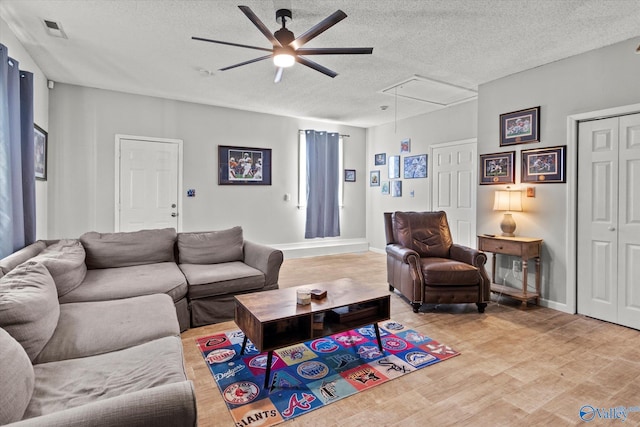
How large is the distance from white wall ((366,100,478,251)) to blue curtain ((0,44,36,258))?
5391 millimetres

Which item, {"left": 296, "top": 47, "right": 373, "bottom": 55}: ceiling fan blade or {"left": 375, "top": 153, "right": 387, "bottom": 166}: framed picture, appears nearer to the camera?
{"left": 296, "top": 47, "right": 373, "bottom": 55}: ceiling fan blade

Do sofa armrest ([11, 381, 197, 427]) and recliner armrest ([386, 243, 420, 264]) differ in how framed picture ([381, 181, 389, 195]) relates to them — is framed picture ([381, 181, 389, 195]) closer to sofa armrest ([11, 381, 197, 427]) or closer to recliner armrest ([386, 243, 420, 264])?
recliner armrest ([386, 243, 420, 264])

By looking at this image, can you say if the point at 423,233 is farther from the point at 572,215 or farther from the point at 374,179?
Result: the point at 374,179

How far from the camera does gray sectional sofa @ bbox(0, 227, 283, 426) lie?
1102 mm

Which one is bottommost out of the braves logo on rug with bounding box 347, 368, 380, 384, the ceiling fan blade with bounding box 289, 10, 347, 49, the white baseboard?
the braves logo on rug with bounding box 347, 368, 380, 384

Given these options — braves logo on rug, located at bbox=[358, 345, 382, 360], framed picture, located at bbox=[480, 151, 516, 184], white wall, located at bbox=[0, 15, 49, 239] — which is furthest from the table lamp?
white wall, located at bbox=[0, 15, 49, 239]

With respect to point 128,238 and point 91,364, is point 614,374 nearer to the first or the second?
point 91,364

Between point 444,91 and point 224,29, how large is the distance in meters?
3.12

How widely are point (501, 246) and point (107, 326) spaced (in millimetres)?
3724

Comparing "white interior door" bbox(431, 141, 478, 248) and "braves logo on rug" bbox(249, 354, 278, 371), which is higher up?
"white interior door" bbox(431, 141, 478, 248)

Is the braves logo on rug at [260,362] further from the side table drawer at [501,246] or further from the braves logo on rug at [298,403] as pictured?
the side table drawer at [501,246]

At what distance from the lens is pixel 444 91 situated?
4.67m

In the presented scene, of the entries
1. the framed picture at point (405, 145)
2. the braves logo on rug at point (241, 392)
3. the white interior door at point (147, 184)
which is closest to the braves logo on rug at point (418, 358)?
the braves logo on rug at point (241, 392)

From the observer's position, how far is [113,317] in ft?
6.80
